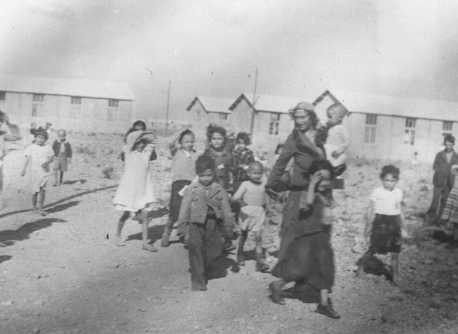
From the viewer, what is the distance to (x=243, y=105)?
129ft

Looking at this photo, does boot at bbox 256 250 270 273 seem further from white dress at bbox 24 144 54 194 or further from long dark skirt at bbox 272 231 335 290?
white dress at bbox 24 144 54 194

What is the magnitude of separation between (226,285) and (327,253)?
1271 millimetres

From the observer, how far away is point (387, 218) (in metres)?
5.75

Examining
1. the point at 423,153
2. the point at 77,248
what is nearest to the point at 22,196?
the point at 77,248

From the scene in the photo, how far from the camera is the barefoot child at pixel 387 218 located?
5.71 meters

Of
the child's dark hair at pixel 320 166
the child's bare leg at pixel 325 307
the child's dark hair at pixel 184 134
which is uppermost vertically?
the child's dark hair at pixel 184 134

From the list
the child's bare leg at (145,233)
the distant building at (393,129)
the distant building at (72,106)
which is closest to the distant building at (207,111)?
the distant building at (72,106)

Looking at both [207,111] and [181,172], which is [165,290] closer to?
[181,172]

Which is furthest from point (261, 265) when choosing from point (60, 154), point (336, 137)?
point (60, 154)

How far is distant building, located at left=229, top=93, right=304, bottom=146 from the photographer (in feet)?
122

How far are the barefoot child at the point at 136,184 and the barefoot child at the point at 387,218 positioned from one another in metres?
2.88

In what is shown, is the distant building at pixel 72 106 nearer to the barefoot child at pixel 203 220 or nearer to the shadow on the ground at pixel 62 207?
the shadow on the ground at pixel 62 207

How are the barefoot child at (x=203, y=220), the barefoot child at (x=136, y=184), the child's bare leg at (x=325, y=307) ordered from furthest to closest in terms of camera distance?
the barefoot child at (x=136, y=184)
the barefoot child at (x=203, y=220)
the child's bare leg at (x=325, y=307)

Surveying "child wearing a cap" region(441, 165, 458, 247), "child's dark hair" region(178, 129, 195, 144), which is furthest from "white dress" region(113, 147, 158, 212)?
"child wearing a cap" region(441, 165, 458, 247)
